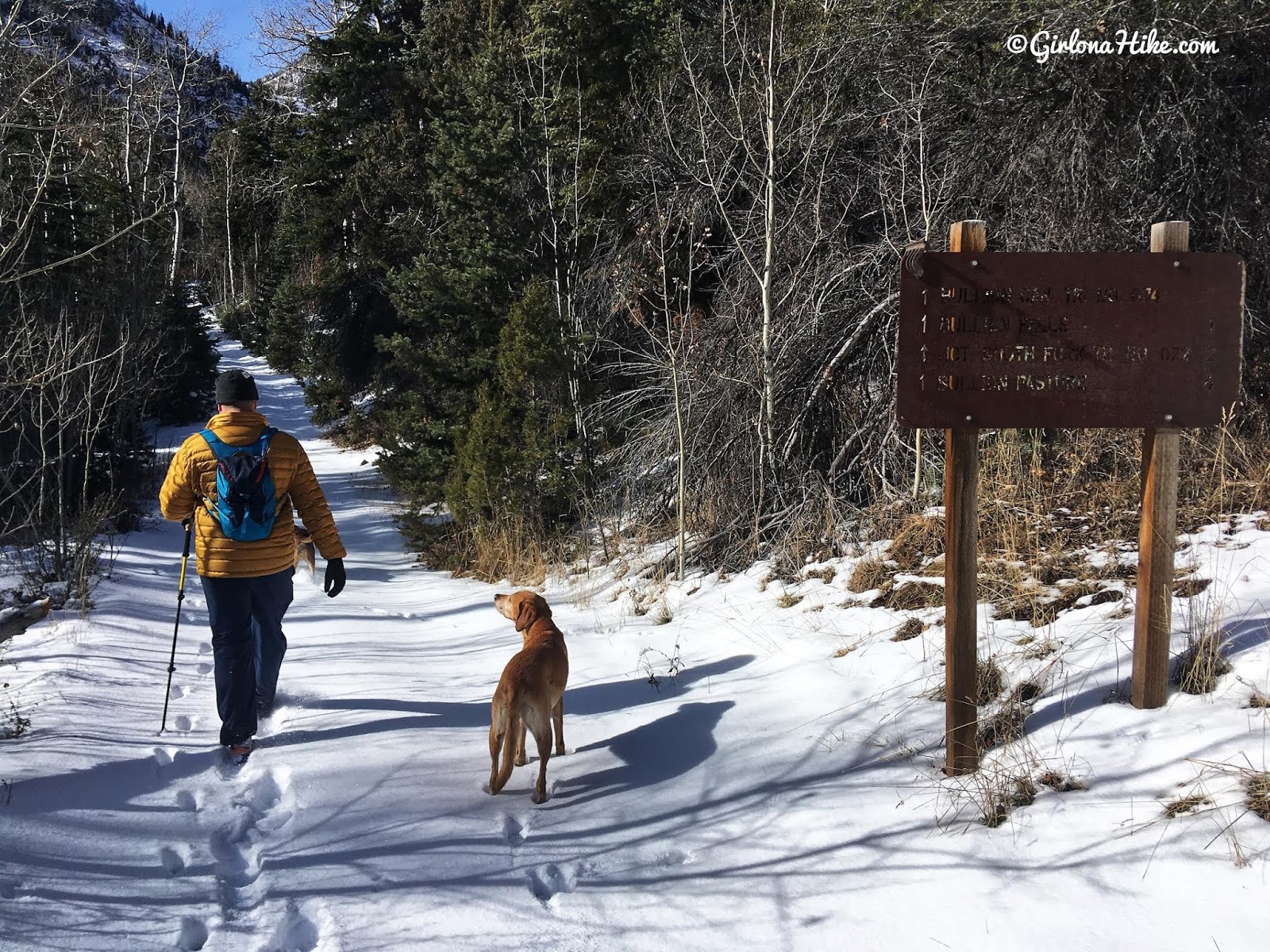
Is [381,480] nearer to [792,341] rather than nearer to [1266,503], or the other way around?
[792,341]

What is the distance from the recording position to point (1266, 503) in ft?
19.5

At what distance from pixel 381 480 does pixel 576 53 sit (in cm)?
934

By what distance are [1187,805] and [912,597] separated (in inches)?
107

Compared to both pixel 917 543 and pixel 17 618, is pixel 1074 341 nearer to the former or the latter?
pixel 917 543

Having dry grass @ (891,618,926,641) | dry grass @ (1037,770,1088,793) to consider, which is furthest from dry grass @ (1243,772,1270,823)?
dry grass @ (891,618,926,641)

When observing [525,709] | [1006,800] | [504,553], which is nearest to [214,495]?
[525,709]

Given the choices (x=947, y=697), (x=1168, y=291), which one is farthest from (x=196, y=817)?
(x=1168, y=291)

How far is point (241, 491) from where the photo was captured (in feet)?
14.7

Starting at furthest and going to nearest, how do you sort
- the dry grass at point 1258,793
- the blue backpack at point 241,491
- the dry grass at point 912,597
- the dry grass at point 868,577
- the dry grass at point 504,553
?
the dry grass at point 504,553, the dry grass at point 868,577, the dry grass at point 912,597, the blue backpack at point 241,491, the dry grass at point 1258,793

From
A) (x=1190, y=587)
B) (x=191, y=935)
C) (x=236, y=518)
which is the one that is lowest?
(x=191, y=935)

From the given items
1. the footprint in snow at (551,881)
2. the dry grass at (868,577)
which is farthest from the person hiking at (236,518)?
the dry grass at (868,577)

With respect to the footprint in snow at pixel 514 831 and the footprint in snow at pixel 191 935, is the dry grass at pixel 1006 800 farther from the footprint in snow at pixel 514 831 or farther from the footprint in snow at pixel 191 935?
the footprint in snow at pixel 191 935

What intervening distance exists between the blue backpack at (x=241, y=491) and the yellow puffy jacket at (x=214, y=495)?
0.04m

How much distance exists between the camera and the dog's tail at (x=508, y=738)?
13.4 feet
